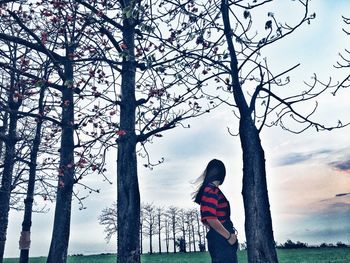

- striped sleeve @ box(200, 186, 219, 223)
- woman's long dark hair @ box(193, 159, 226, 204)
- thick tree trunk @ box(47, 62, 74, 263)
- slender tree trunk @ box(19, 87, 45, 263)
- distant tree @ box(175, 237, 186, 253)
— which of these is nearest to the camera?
striped sleeve @ box(200, 186, 219, 223)

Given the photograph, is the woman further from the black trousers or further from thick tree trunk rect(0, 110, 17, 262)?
thick tree trunk rect(0, 110, 17, 262)

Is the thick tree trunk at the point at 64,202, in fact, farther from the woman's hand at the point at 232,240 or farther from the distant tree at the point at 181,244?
the distant tree at the point at 181,244

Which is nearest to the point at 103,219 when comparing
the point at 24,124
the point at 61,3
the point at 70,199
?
the point at 24,124

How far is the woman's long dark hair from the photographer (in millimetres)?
5141

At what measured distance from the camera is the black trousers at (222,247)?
5.00 meters

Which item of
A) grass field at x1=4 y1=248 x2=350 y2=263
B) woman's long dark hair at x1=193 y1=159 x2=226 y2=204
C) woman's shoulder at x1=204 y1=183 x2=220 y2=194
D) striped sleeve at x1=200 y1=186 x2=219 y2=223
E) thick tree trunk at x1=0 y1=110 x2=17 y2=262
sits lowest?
grass field at x1=4 y1=248 x2=350 y2=263

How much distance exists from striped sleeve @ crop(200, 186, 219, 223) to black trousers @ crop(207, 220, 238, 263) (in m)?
0.33

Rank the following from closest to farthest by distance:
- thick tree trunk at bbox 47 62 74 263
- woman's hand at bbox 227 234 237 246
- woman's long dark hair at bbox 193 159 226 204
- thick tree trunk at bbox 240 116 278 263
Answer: thick tree trunk at bbox 240 116 278 263
woman's hand at bbox 227 234 237 246
woman's long dark hair at bbox 193 159 226 204
thick tree trunk at bbox 47 62 74 263

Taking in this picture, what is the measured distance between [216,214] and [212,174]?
22.1 inches

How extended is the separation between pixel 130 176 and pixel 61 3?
3.77m

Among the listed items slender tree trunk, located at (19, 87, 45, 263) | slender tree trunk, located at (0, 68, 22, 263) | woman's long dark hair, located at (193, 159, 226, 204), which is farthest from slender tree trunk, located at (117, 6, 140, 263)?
slender tree trunk, located at (0, 68, 22, 263)

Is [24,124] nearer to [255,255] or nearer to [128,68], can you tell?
[128,68]

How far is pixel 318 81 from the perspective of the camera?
5.59 meters

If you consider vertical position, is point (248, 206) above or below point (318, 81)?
below
